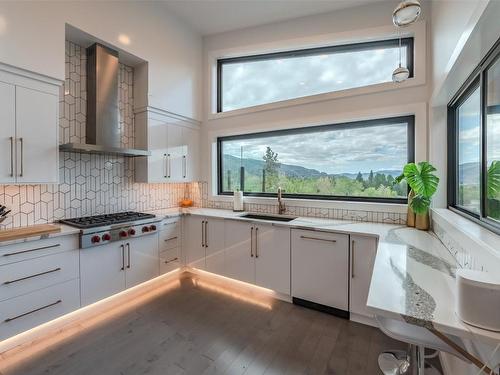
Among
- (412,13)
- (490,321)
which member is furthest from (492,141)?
(490,321)

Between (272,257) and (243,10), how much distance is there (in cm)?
314

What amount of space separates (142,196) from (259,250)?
6.10 feet

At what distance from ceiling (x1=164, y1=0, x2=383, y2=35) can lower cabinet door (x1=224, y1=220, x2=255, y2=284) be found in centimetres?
273

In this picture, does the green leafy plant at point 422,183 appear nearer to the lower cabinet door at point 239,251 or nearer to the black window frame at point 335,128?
the black window frame at point 335,128

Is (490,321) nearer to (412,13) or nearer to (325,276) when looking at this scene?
(412,13)

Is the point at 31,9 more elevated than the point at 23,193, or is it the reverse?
the point at 31,9

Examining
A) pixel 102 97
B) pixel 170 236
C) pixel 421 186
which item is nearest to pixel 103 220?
pixel 170 236

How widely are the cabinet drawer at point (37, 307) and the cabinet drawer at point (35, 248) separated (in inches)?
12.5

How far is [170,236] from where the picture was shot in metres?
3.31

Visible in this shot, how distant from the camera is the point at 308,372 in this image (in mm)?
1773

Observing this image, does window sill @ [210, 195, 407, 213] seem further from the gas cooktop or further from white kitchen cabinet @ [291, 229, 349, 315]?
the gas cooktop

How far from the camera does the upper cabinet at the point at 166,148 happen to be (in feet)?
10.6

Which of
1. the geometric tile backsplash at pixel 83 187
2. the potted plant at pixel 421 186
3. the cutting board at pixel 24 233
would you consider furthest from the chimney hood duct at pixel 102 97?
the potted plant at pixel 421 186

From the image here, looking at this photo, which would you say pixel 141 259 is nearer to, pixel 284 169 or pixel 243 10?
pixel 284 169
